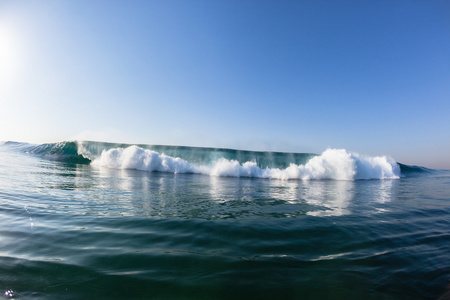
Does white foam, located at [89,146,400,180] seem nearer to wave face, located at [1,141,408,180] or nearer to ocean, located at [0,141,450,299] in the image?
wave face, located at [1,141,408,180]

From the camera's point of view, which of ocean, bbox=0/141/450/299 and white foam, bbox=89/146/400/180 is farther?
white foam, bbox=89/146/400/180

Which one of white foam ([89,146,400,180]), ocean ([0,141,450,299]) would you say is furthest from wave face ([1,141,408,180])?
ocean ([0,141,450,299])

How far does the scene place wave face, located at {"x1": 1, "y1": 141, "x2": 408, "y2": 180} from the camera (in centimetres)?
1819

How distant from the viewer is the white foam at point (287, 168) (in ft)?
59.4

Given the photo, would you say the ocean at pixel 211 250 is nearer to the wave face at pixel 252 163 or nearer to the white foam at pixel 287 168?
the white foam at pixel 287 168

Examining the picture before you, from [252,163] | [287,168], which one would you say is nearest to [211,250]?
[287,168]

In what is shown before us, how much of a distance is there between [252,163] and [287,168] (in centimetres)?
322

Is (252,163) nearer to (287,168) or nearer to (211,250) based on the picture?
(287,168)

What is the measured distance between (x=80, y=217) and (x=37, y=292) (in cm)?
229

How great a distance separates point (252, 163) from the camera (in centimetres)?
1928

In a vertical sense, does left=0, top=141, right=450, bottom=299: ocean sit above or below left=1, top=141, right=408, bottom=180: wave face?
below

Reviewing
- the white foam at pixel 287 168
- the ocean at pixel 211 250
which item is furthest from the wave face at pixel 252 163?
the ocean at pixel 211 250

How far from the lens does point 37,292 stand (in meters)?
1.86

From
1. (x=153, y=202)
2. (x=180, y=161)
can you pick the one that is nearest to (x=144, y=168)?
(x=180, y=161)
